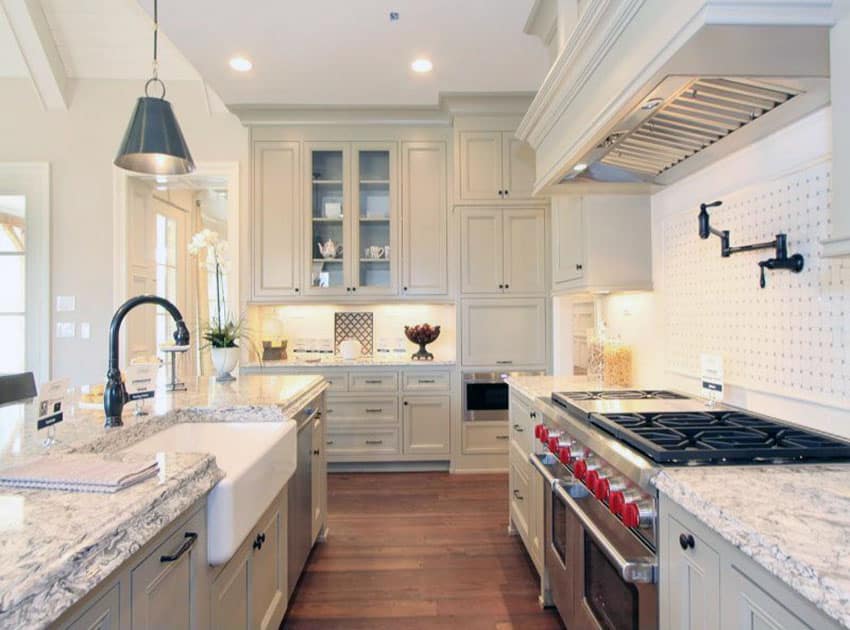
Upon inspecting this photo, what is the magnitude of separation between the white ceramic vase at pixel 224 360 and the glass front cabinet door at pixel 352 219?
1.56 metres

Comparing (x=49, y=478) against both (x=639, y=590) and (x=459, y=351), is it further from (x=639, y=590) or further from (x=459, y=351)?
(x=459, y=351)

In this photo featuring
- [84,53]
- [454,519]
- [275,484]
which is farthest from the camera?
[84,53]

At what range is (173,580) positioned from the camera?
3.26 feet

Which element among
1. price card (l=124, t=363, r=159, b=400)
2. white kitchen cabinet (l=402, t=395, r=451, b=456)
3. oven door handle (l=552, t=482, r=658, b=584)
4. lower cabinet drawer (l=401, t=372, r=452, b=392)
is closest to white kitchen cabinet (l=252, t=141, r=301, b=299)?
lower cabinet drawer (l=401, t=372, r=452, b=392)

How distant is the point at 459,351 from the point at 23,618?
132 inches

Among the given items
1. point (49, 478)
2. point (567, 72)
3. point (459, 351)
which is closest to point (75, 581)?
point (49, 478)

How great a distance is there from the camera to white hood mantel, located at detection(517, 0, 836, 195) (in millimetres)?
967

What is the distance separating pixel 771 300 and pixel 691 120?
0.63 m

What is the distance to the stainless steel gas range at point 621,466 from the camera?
43.9 inches

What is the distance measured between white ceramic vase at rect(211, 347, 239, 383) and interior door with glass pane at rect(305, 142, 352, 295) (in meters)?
1.56

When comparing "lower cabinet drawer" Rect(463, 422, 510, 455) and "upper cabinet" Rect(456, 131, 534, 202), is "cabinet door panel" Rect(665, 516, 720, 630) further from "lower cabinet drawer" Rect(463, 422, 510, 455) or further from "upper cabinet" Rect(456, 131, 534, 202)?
"upper cabinet" Rect(456, 131, 534, 202)

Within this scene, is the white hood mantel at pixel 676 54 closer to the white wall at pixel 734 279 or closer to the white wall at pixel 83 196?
Result: the white wall at pixel 734 279

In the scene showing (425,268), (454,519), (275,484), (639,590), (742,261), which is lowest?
(454,519)

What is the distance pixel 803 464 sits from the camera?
1.08m
